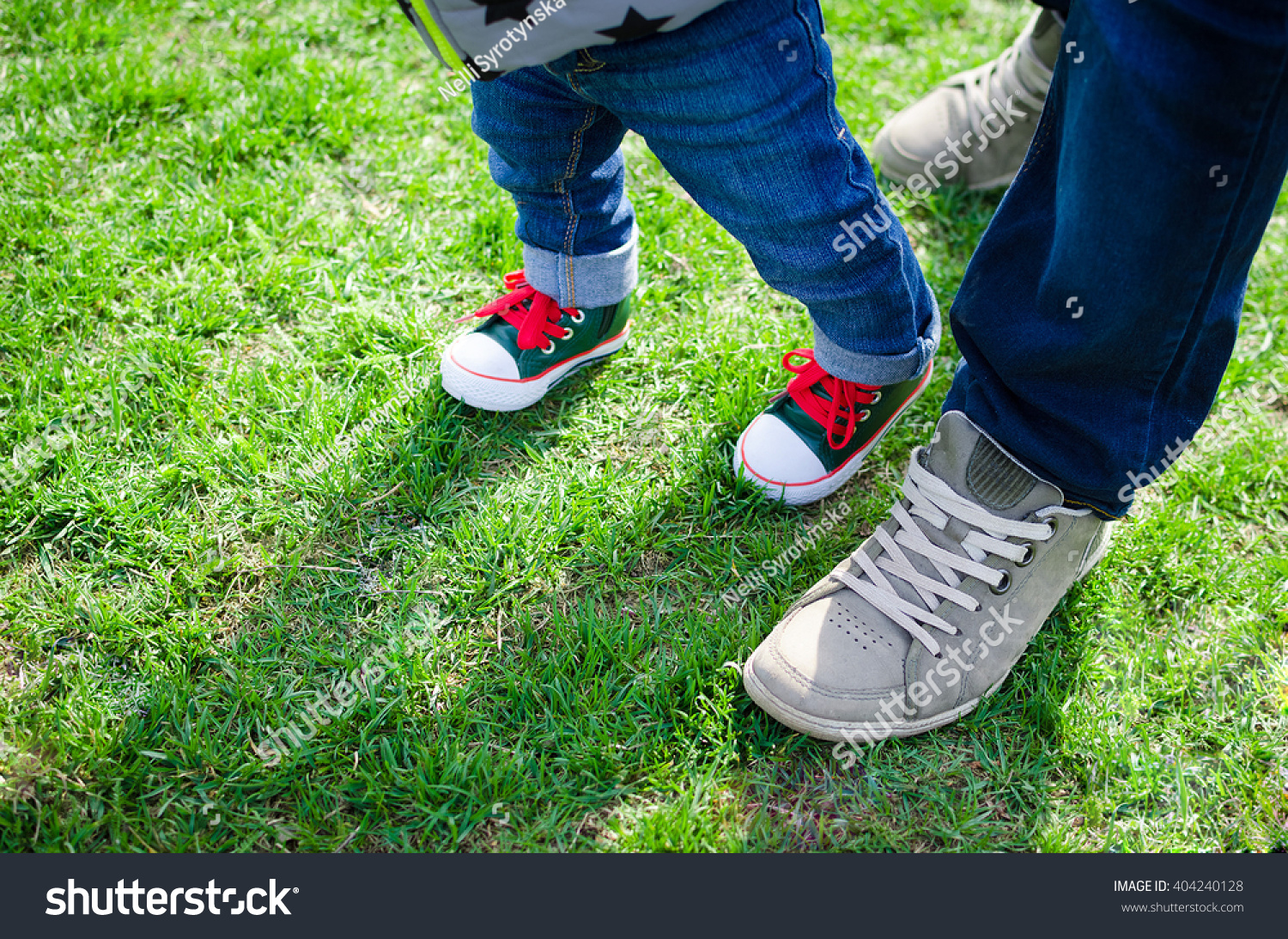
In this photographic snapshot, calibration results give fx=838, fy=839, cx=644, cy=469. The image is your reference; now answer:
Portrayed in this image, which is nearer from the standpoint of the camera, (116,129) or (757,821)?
(757,821)

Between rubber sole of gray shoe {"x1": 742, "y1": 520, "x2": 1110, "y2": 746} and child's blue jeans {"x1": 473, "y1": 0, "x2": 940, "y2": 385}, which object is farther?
rubber sole of gray shoe {"x1": 742, "y1": 520, "x2": 1110, "y2": 746}

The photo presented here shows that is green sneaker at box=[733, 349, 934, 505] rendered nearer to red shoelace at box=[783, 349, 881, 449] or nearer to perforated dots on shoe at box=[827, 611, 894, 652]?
red shoelace at box=[783, 349, 881, 449]

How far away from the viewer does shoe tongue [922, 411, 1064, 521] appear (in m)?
1.38

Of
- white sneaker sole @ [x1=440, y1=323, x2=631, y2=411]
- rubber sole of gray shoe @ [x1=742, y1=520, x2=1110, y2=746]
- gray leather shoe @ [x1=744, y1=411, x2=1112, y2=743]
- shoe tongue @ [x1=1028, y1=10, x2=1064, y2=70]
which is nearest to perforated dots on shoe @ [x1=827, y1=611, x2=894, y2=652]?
gray leather shoe @ [x1=744, y1=411, x2=1112, y2=743]

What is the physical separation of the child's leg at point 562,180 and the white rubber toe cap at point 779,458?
1.43ft

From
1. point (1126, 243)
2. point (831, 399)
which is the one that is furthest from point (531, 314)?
point (1126, 243)

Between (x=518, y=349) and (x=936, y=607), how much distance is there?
0.96 m

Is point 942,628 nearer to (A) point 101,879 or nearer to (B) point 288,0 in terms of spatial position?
(A) point 101,879

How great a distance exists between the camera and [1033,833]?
53.3 inches

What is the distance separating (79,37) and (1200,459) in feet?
10.5

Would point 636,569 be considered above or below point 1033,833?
above

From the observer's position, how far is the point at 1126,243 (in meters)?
1.04

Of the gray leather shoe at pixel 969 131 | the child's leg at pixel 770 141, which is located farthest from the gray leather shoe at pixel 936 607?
the gray leather shoe at pixel 969 131

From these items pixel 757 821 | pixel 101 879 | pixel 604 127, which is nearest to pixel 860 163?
pixel 604 127
